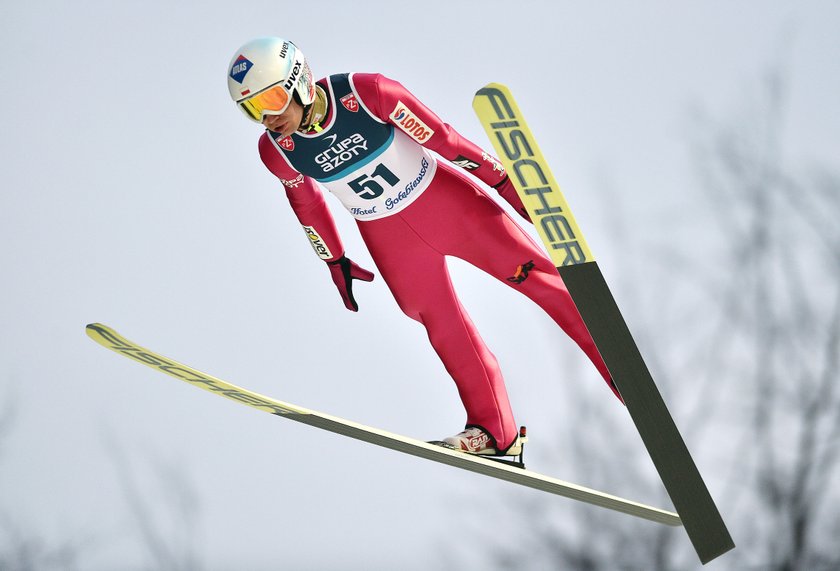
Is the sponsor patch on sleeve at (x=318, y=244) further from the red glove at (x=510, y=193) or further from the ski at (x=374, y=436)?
the red glove at (x=510, y=193)

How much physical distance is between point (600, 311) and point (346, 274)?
894 millimetres

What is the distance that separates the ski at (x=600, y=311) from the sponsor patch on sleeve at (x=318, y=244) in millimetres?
826

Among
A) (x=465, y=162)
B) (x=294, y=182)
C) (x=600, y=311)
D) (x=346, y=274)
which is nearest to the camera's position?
(x=600, y=311)

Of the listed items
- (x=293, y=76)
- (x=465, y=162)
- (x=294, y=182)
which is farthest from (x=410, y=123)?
(x=294, y=182)

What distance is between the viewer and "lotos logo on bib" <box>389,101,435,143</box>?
2.63 meters

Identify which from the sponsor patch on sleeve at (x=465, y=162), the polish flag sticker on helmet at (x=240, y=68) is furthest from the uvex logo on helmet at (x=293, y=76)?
the sponsor patch on sleeve at (x=465, y=162)

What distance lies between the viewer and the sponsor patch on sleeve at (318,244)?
2.97 meters

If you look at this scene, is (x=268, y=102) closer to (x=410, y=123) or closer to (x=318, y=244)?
(x=410, y=123)

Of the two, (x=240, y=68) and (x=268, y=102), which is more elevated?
(x=240, y=68)

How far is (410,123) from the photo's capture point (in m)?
2.64

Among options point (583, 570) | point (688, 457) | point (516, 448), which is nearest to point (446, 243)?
point (516, 448)

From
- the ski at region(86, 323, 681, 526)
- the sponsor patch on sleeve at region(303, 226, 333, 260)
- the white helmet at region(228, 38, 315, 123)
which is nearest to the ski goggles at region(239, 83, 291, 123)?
the white helmet at region(228, 38, 315, 123)

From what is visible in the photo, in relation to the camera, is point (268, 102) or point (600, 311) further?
point (268, 102)

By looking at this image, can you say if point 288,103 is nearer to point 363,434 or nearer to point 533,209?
point 533,209
